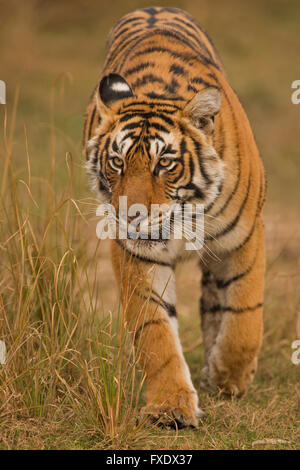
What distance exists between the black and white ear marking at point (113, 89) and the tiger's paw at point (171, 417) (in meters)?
1.13

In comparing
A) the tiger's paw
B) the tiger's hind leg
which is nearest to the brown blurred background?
the tiger's hind leg

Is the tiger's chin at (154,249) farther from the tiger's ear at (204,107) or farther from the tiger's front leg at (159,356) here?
the tiger's ear at (204,107)

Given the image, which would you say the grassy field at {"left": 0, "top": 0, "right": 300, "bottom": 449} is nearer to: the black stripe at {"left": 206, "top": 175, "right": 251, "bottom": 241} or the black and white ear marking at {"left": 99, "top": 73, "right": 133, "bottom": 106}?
the black and white ear marking at {"left": 99, "top": 73, "right": 133, "bottom": 106}

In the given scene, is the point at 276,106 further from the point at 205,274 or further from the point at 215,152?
the point at 215,152

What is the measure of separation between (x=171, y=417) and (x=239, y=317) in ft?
1.95

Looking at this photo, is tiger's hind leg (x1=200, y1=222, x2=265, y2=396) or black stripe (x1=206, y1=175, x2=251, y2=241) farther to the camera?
tiger's hind leg (x1=200, y1=222, x2=265, y2=396)

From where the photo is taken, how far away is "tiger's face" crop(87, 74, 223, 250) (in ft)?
8.50

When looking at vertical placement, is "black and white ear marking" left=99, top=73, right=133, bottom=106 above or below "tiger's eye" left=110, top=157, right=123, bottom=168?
above

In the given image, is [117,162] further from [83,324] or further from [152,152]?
[83,324]

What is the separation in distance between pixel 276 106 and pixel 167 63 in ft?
18.0

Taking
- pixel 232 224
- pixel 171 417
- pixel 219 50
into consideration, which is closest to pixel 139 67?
pixel 232 224

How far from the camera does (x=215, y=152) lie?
2.81 m

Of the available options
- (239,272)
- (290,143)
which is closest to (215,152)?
(239,272)

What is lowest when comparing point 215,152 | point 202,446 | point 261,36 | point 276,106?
point 202,446
